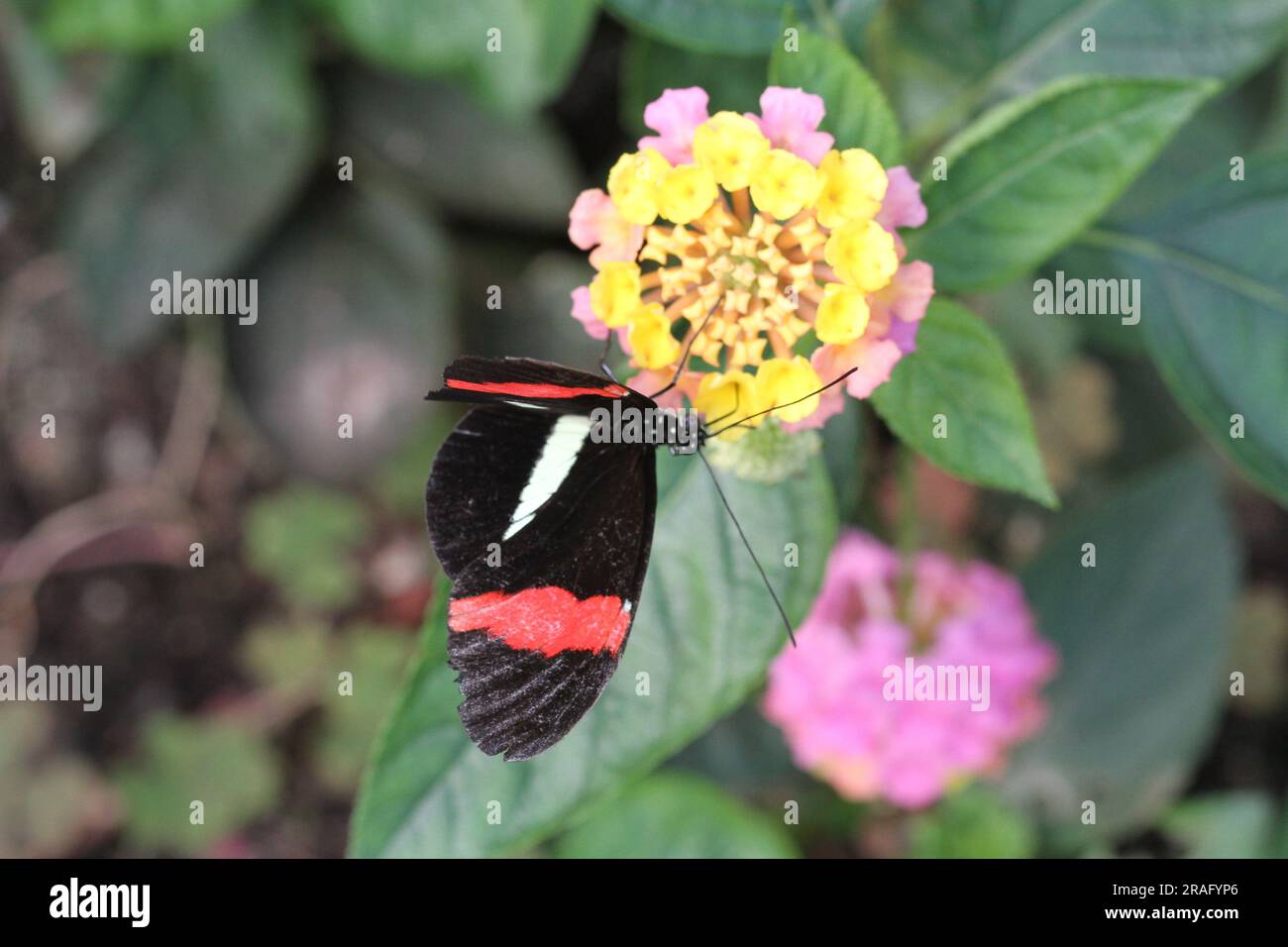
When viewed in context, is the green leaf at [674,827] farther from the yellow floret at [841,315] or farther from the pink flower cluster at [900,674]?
the yellow floret at [841,315]

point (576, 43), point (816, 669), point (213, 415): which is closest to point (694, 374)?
point (816, 669)

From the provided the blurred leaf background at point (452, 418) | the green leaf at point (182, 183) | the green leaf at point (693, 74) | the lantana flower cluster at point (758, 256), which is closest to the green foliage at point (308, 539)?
the blurred leaf background at point (452, 418)

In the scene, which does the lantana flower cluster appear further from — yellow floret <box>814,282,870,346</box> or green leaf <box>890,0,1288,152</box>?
green leaf <box>890,0,1288,152</box>

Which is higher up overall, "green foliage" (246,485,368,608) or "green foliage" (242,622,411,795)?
"green foliage" (246,485,368,608)

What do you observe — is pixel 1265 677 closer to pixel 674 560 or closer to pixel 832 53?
pixel 674 560

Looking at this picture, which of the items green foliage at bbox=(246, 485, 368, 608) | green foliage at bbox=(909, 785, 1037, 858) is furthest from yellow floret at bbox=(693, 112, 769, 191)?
green foliage at bbox=(246, 485, 368, 608)

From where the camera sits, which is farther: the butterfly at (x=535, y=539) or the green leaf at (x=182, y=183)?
the green leaf at (x=182, y=183)

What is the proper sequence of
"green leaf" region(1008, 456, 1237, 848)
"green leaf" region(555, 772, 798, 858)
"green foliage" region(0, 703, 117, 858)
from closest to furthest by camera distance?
"green leaf" region(555, 772, 798, 858), "green leaf" region(1008, 456, 1237, 848), "green foliage" region(0, 703, 117, 858)
